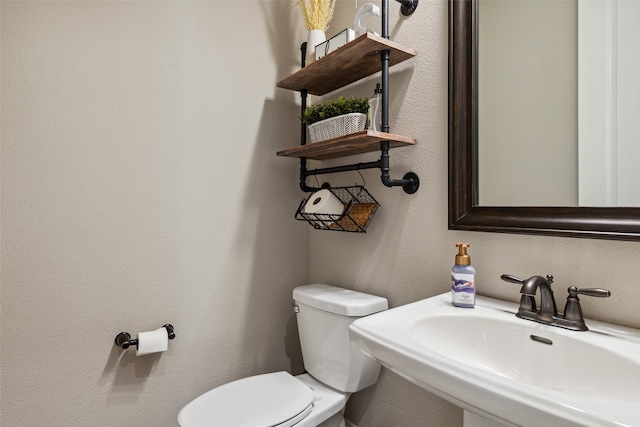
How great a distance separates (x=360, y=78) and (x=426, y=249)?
2.42 ft

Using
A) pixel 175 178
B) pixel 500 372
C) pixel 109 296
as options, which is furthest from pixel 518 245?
pixel 109 296

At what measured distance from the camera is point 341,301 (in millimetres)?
1260

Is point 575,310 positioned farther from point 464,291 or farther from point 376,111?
point 376,111

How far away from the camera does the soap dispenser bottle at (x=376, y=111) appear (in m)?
1.22

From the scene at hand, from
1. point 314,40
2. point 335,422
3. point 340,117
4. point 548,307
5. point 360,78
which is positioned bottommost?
point 335,422

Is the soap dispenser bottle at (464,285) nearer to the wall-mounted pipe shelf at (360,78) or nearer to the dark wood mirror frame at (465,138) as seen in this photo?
the dark wood mirror frame at (465,138)

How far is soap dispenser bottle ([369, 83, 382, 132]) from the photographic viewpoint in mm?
1218

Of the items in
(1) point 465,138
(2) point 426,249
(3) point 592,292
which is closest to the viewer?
(3) point 592,292

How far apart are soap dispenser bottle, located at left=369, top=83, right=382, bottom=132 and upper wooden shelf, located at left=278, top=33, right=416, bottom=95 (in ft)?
0.40

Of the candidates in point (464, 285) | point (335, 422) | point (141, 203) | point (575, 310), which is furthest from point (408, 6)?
point (335, 422)

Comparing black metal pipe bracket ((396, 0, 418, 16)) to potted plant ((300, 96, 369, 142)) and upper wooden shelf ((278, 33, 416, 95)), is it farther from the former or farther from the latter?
potted plant ((300, 96, 369, 142))

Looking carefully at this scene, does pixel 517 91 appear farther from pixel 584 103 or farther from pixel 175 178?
pixel 175 178

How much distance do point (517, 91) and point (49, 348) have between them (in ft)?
5.49

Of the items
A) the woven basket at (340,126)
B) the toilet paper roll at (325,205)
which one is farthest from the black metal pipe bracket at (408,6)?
the toilet paper roll at (325,205)
